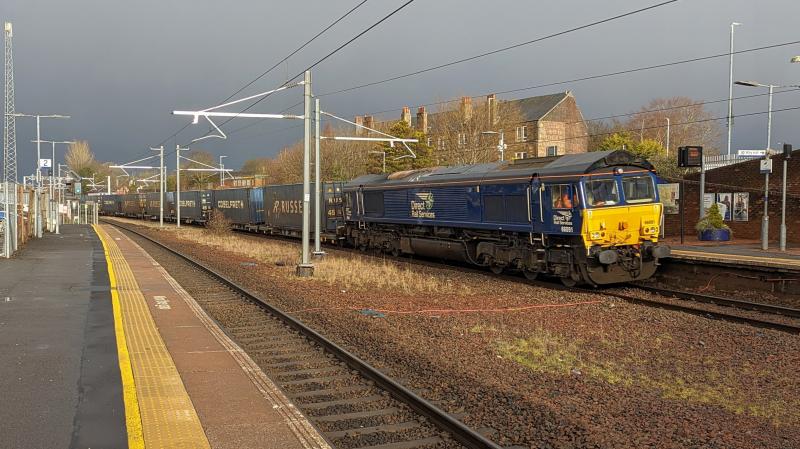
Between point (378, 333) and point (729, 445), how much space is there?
581cm

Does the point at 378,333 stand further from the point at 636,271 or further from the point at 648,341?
the point at 636,271

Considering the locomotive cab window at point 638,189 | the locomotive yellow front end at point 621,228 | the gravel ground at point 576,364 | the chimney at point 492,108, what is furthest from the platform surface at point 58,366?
the chimney at point 492,108

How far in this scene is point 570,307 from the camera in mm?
13195

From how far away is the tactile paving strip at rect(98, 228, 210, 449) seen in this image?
5.50 m

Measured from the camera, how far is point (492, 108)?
53281 millimetres

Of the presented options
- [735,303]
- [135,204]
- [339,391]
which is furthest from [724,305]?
[135,204]

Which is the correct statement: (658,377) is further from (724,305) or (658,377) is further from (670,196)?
(670,196)

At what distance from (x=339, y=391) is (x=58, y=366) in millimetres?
3550

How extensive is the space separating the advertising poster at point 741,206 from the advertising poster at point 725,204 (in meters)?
0.21

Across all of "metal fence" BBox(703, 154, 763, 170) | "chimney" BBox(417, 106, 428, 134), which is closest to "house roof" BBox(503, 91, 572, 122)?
"chimney" BBox(417, 106, 428, 134)

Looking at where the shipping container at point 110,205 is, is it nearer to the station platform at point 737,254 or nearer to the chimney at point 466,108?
the chimney at point 466,108

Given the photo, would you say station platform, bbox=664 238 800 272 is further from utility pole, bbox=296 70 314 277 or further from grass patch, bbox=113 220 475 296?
utility pole, bbox=296 70 314 277

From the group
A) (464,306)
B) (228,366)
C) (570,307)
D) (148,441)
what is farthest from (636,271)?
(148,441)

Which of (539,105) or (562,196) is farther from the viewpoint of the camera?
(539,105)
